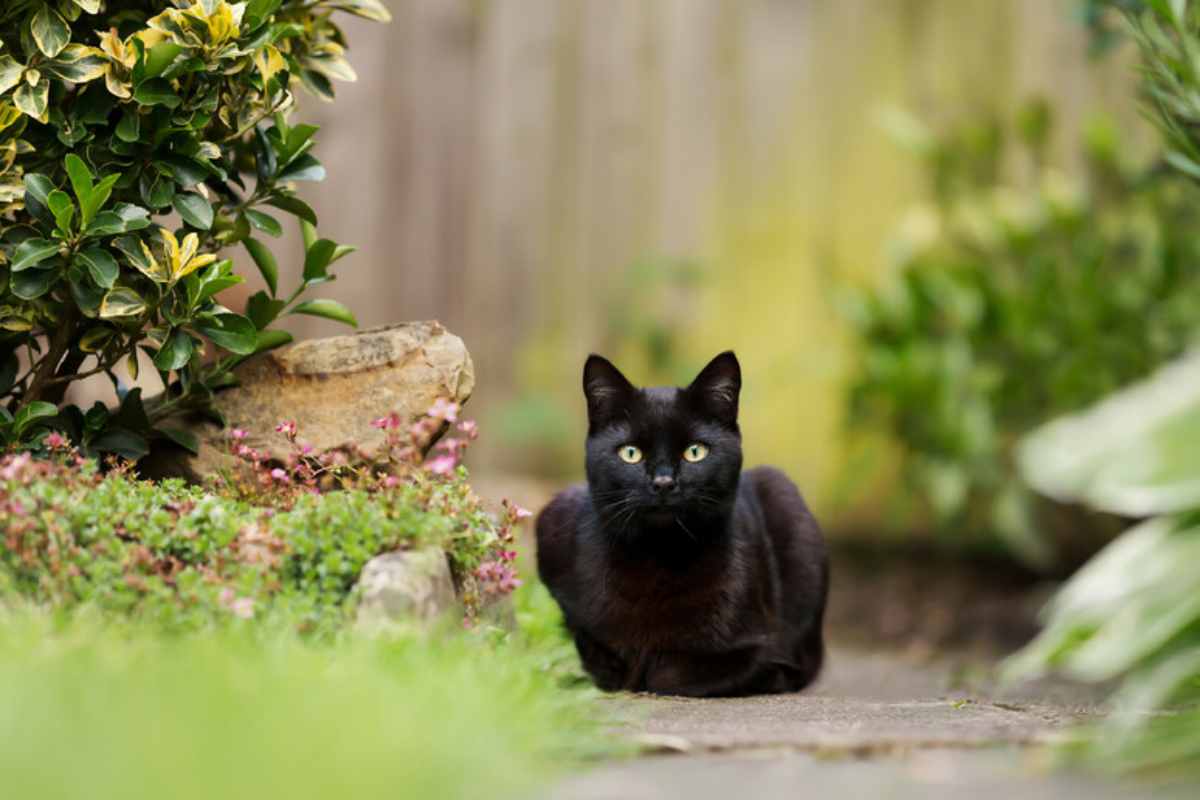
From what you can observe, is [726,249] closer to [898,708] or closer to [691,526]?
[691,526]

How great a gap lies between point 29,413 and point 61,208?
491mm

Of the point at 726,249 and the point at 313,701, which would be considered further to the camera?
the point at 726,249

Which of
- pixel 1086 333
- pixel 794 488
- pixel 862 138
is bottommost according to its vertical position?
pixel 794 488

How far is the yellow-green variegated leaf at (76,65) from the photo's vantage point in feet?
9.78

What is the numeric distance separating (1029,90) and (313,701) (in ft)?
14.8

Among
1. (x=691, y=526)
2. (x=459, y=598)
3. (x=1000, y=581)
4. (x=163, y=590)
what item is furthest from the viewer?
(x=1000, y=581)

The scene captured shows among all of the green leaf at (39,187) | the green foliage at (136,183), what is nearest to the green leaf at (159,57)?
the green foliage at (136,183)

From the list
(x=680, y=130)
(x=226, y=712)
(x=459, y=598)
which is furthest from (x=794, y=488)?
(x=680, y=130)

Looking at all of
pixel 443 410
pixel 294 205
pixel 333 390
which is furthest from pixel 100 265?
pixel 443 410

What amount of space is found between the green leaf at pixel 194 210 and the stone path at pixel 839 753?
1.47 meters

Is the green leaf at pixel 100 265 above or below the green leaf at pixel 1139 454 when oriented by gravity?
above

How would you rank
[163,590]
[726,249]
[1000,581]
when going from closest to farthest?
1. [163,590]
2. [1000,581]
3. [726,249]

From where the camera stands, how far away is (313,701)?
206 centimetres

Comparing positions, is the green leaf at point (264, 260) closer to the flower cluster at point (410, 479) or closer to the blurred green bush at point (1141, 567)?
the flower cluster at point (410, 479)
